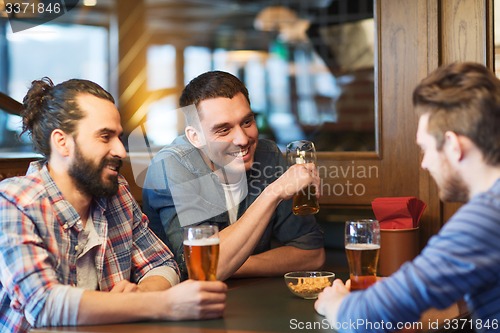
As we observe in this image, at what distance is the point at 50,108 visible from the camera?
218cm

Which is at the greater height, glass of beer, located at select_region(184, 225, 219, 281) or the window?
the window

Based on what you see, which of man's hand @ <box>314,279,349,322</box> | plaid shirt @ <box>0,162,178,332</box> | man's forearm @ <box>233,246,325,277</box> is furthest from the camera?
man's forearm @ <box>233,246,325,277</box>

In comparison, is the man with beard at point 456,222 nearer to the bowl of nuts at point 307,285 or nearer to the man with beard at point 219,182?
the bowl of nuts at point 307,285

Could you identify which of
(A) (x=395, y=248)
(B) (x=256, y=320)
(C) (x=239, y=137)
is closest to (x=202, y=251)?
(B) (x=256, y=320)

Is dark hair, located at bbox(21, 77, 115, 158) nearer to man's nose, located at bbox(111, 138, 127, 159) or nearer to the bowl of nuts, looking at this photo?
man's nose, located at bbox(111, 138, 127, 159)

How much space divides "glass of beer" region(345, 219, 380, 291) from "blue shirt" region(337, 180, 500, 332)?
37cm

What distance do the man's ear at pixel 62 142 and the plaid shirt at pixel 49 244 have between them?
0.08 m

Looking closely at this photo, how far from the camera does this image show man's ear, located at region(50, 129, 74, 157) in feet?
7.07

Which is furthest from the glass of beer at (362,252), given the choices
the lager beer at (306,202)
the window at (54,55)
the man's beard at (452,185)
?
the window at (54,55)

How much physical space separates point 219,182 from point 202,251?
2.73 ft

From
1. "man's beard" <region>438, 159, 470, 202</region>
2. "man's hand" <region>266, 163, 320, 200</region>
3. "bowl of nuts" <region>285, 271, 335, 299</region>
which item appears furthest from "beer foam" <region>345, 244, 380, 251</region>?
"man's hand" <region>266, 163, 320, 200</region>

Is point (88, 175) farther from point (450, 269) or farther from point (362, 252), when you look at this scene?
point (450, 269)

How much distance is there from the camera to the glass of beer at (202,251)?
6.10ft

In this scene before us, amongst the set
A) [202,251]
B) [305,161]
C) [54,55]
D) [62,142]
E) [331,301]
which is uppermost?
[54,55]
